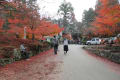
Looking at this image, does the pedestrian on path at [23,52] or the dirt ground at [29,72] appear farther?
the pedestrian on path at [23,52]

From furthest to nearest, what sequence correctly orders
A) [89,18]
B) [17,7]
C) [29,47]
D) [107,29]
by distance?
[89,18]
[107,29]
[29,47]
[17,7]

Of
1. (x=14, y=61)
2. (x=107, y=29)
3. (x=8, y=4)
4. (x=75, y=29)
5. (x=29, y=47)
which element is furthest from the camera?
(x=75, y=29)

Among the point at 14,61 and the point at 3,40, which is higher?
the point at 3,40

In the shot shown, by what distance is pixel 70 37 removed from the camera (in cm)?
5841

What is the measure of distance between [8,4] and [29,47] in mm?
7053

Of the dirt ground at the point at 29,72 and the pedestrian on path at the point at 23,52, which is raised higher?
the pedestrian on path at the point at 23,52

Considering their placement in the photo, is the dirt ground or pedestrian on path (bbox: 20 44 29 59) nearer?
the dirt ground

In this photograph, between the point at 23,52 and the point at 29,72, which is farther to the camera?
the point at 23,52

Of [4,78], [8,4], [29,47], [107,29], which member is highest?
[8,4]

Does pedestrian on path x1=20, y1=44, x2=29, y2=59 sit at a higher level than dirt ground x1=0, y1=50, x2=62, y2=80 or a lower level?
higher

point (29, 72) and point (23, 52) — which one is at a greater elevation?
point (23, 52)

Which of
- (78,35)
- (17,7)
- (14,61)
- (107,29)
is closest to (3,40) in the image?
(14,61)

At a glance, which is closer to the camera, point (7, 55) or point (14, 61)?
point (7, 55)

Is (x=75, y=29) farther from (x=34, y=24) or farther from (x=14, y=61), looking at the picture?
(x=14, y=61)
